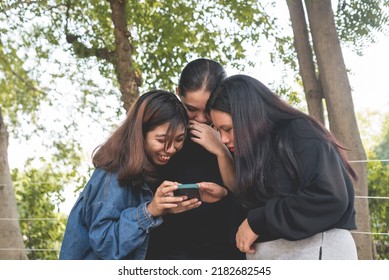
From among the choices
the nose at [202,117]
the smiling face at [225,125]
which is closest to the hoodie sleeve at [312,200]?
the smiling face at [225,125]

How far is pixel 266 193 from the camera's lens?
5.86 ft

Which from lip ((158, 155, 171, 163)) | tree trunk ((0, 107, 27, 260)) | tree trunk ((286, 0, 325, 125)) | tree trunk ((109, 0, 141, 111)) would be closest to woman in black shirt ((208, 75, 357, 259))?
lip ((158, 155, 171, 163))

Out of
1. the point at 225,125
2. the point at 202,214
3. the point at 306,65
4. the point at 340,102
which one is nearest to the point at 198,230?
the point at 202,214

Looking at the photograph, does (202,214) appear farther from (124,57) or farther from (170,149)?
(124,57)

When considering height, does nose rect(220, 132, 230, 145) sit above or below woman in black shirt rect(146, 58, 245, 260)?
above

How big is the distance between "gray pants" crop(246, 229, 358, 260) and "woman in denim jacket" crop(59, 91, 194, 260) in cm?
37

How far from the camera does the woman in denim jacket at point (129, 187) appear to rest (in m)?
1.91

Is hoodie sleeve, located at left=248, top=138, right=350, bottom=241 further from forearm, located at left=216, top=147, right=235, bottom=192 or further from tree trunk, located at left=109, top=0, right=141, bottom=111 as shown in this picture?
tree trunk, located at left=109, top=0, right=141, bottom=111

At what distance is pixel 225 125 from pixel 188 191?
249 millimetres

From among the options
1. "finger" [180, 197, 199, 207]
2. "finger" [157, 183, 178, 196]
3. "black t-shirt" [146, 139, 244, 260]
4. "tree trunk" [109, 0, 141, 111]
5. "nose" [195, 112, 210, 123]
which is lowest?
"black t-shirt" [146, 139, 244, 260]

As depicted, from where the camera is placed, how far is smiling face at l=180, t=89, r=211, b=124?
85.8 inches

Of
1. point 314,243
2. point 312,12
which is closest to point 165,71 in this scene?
point 312,12

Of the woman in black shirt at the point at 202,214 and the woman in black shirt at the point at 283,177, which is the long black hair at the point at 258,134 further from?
the woman in black shirt at the point at 202,214
